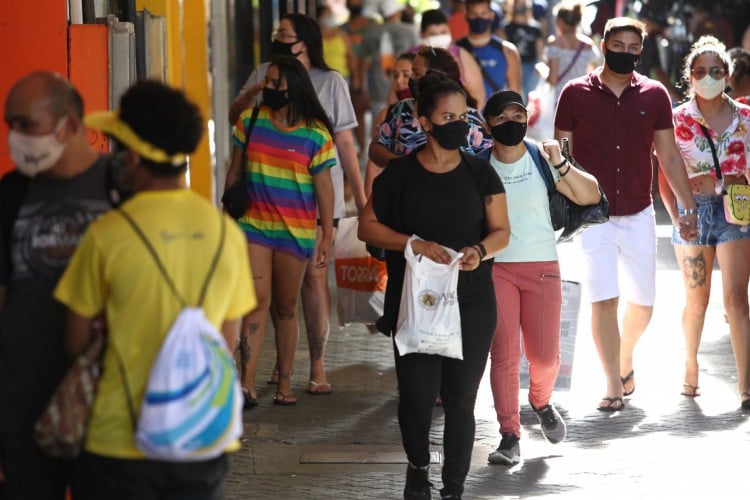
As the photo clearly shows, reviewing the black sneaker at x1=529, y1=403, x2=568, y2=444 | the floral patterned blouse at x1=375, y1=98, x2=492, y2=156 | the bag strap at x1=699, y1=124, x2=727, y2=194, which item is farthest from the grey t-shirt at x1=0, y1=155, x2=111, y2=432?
the bag strap at x1=699, y1=124, x2=727, y2=194

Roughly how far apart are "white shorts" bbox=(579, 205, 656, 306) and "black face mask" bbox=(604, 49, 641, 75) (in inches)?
31.1

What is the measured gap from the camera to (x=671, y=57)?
19125mm

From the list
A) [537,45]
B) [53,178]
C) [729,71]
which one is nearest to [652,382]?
[729,71]

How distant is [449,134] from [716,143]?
9.55ft

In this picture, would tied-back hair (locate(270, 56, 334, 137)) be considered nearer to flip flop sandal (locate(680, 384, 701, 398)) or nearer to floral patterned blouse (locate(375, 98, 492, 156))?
floral patterned blouse (locate(375, 98, 492, 156))

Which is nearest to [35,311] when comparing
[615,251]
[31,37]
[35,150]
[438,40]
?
[35,150]

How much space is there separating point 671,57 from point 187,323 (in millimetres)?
15940

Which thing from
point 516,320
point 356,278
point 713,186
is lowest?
point 356,278

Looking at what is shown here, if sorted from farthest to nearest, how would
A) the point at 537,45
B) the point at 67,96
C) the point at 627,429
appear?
the point at 537,45, the point at 627,429, the point at 67,96

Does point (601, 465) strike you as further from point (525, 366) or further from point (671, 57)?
point (671, 57)

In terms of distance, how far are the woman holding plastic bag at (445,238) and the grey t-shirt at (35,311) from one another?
1.92 meters

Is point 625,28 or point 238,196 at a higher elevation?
point 625,28

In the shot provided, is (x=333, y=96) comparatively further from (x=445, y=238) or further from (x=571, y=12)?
(x=571, y=12)

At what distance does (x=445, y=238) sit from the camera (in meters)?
6.10
